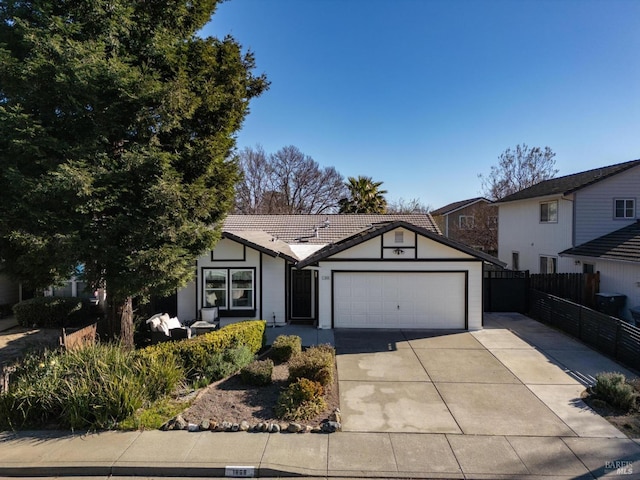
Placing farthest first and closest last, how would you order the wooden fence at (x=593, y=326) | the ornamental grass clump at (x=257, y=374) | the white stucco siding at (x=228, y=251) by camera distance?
the white stucco siding at (x=228, y=251) → the wooden fence at (x=593, y=326) → the ornamental grass clump at (x=257, y=374)

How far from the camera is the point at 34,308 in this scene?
1382 cm

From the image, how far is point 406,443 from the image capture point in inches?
235

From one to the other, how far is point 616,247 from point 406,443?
14453 millimetres

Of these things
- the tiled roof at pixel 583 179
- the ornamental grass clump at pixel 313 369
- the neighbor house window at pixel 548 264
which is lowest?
the ornamental grass clump at pixel 313 369

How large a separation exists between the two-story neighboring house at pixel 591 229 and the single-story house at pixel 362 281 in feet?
18.9

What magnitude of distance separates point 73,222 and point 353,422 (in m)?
7.00

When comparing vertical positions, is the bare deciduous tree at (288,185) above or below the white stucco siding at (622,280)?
above

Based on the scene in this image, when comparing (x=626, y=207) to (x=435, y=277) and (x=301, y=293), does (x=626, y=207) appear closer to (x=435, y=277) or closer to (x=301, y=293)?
(x=435, y=277)

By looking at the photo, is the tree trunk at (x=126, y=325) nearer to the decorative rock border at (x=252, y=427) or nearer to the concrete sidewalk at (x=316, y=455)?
the concrete sidewalk at (x=316, y=455)

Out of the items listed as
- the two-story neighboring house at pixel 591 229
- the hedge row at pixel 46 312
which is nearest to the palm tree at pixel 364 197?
the two-story neighboring house at pixel 591 229

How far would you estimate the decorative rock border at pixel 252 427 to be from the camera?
247 inches

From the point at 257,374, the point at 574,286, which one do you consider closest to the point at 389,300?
the point at 257,374

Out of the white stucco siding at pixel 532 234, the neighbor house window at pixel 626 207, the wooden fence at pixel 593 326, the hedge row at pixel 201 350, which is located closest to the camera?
the hedge row at pixel 201 350

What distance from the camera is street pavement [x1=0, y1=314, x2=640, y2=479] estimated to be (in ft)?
17.5
